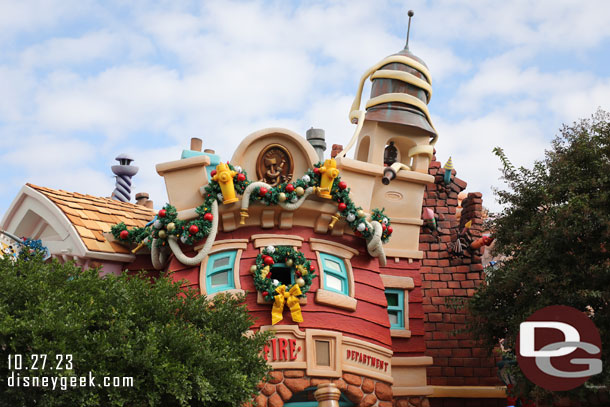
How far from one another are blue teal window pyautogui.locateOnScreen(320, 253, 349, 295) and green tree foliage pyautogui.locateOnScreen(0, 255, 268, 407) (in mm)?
1844

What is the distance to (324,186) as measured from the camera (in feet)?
44.0

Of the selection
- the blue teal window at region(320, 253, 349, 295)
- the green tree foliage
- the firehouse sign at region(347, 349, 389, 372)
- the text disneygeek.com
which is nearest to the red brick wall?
the firehouse sign at region(347, 349, 389, 372)

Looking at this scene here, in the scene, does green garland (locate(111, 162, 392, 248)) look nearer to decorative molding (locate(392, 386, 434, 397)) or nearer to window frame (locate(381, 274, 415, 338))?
window frame (locate(381, 274, 415, 338))

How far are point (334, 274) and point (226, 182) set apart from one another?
98.6 inches

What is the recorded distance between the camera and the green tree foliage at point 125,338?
10.2 m

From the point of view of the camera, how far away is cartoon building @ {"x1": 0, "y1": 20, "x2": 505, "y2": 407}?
42.3ft

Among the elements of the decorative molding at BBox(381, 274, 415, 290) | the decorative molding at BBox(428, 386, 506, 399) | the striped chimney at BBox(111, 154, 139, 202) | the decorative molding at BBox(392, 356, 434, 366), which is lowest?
the decorative molding at BBox(428, 386, 506, 399)

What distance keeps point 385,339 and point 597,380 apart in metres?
3.62

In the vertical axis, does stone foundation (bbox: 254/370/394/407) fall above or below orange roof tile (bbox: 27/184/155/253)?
below

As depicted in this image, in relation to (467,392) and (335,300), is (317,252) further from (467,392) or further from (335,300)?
(467,392)

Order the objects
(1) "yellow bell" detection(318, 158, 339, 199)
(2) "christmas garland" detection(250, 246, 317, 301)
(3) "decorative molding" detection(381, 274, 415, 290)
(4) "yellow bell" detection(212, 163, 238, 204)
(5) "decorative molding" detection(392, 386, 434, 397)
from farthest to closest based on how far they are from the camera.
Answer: (3) "decorative molding" detection(381, 274, 415, 290) → (5) "decorative molding" detection(392, 386, 434, 397) → (1) "yellow bell" detection(318, 158, 339, 199) → (4) "yellow bell" detection(212, 163, 238, 204) → (2) "christmas garland" detection(250, 246, 317, 301)

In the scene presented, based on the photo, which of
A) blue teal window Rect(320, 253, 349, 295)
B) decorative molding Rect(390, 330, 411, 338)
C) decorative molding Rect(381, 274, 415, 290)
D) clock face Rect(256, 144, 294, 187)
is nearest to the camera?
blue teal window Rect(320, 253, 349, 295)

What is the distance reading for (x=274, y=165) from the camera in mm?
13836

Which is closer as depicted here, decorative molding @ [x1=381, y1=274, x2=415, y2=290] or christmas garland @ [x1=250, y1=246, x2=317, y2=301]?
christmas garland @ [x1=250, y1=246, x2=317, y2=301]
